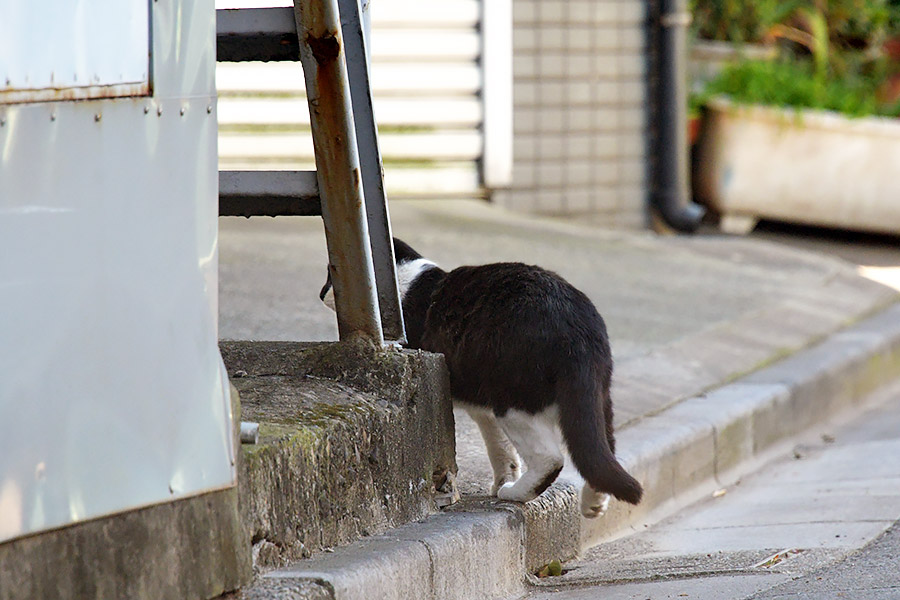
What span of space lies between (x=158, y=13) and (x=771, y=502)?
9.79ft

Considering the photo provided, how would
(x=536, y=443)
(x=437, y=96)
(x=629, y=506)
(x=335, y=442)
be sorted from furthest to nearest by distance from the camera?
1. (x=437, y=96)
2. (x=629, y=506)
3. (x=536, y=443)
4. (x=335, y=442)

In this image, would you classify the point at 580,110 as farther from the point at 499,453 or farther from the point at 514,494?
the point at 514,494

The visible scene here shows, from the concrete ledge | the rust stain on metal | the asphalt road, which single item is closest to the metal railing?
the rust stain on metal

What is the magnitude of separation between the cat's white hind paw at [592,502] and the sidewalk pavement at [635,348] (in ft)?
0.29

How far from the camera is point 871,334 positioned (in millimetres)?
6500

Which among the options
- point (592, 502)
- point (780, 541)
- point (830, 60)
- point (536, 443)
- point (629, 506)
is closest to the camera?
point (536, 443)

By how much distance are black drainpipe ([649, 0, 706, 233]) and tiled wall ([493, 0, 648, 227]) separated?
91 mm

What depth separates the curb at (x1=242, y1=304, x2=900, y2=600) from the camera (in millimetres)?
2535

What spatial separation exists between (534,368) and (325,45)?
92 cm

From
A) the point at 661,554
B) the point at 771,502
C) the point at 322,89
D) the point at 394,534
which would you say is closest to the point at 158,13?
the point at 322,89

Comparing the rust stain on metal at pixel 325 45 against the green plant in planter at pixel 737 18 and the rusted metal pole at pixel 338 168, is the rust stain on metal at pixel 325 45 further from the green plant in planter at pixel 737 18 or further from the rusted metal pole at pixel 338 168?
the green plant in planter at pixel 737 18

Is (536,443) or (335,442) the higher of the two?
(335,442)

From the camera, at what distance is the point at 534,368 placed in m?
3.04

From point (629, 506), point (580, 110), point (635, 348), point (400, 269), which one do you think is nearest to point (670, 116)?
point (580, 110)
